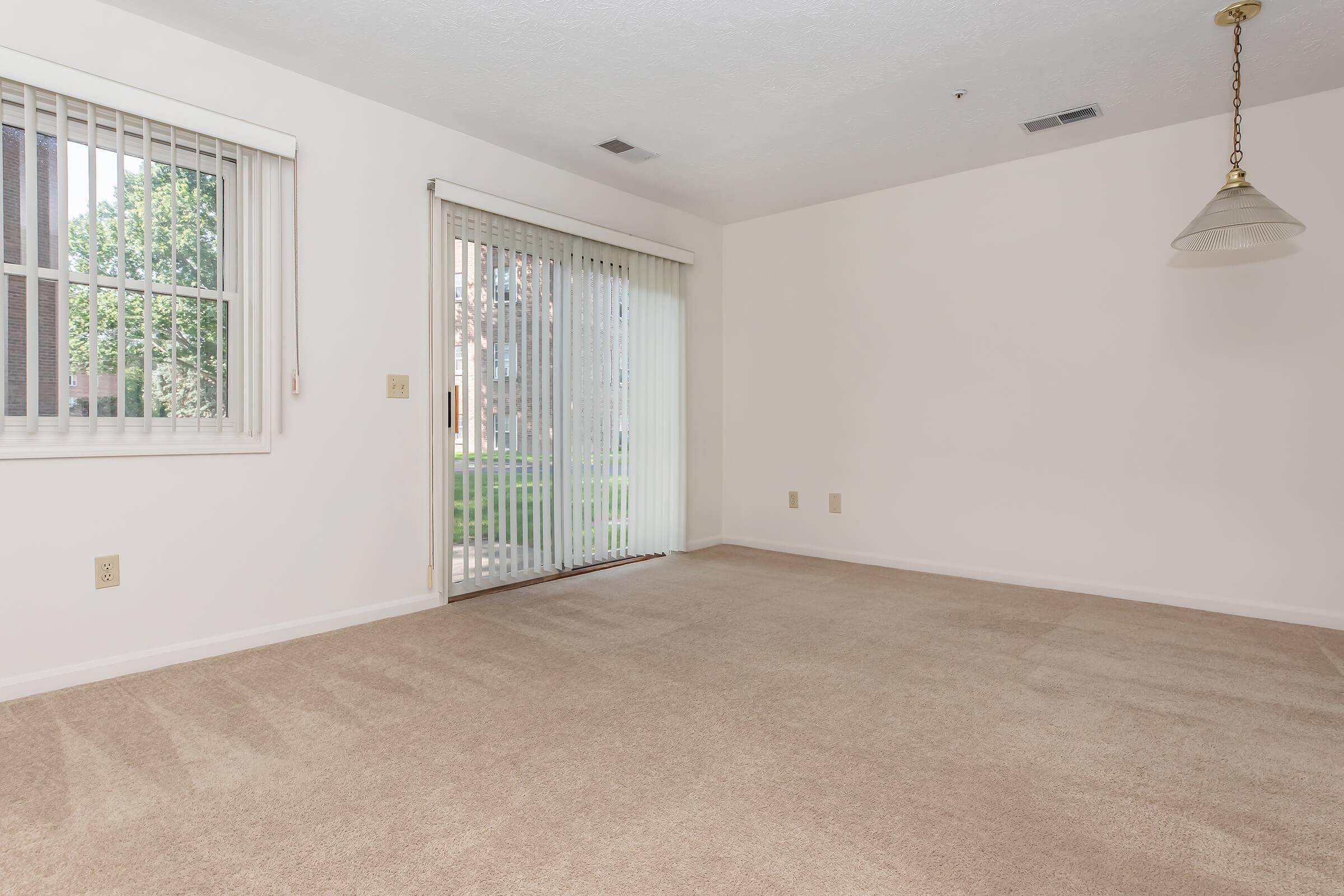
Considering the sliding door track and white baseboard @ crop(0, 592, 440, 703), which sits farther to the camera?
the sliding door track

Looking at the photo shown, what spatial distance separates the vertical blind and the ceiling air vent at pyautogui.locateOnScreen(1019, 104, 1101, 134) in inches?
92.5

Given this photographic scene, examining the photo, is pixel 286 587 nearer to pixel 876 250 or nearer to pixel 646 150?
pixel 646 150

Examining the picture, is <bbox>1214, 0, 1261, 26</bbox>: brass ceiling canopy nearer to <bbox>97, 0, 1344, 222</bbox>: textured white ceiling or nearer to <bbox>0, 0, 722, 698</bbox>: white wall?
<bbox>97, 0, 1344, 222</bbox>: textured white ceiling

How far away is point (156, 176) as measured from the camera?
106 inches

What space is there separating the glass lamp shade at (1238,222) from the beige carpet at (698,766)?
5.47 ft

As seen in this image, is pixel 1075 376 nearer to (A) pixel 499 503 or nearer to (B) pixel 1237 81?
(B) pixel 1237 81

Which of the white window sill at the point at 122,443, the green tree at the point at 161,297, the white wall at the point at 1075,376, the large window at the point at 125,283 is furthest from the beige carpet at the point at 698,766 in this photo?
the green tree at the point at 161,297

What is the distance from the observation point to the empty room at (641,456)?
5.49 feet

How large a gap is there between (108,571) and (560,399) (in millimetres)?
2252

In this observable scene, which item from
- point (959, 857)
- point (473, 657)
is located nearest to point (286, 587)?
point (473, 657)

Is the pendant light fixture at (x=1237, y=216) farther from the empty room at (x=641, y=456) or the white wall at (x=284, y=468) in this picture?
the white wall at (x=284, y=468)

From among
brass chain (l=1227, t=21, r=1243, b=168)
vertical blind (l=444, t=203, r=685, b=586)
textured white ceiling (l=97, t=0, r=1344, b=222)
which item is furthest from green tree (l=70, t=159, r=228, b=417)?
brass chain (l=1227, t=21, r=1243, b=168)

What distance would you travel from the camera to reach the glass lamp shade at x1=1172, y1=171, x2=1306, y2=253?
8.35 feet

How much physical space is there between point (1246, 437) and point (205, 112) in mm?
4856
